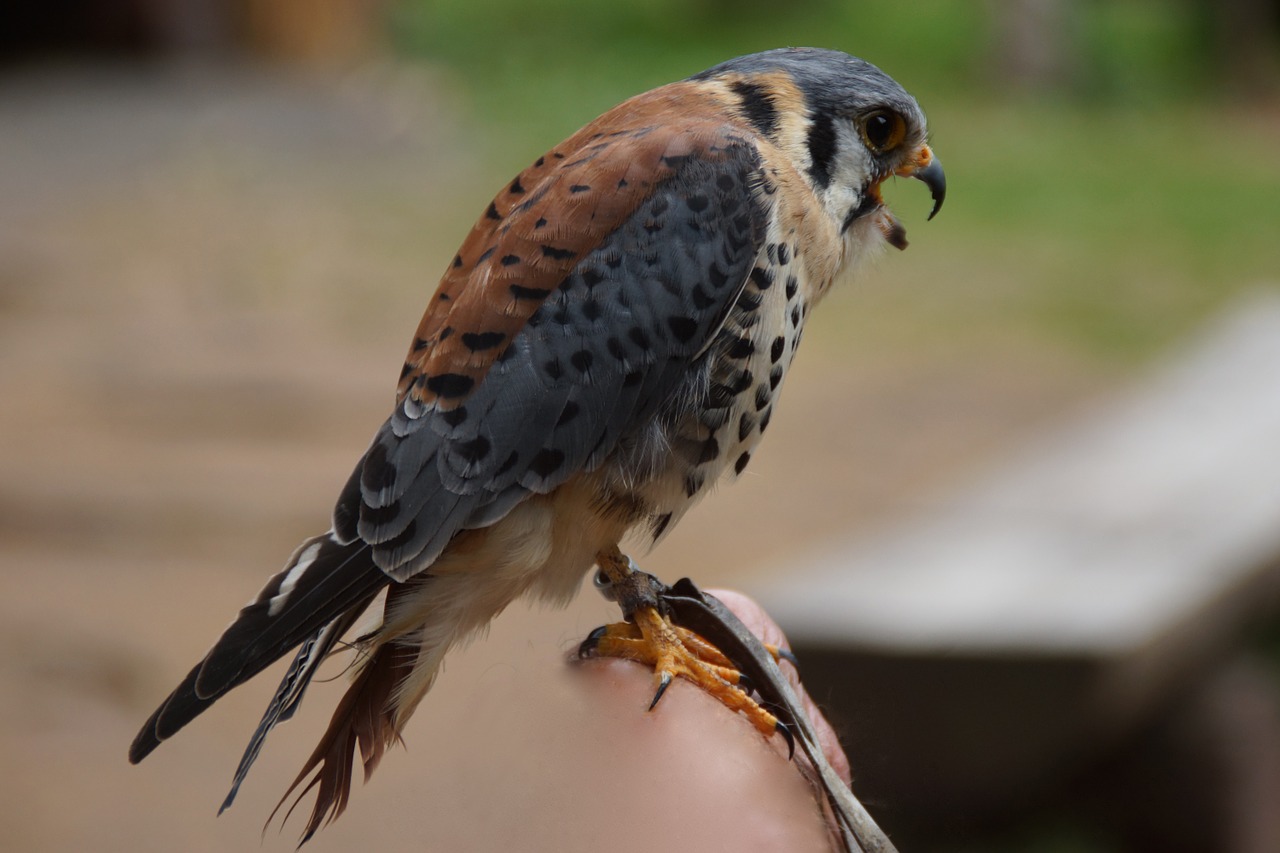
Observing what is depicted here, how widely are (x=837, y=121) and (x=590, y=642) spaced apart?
31.3 inches

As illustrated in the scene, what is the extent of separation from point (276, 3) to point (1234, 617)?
10667 millimetres

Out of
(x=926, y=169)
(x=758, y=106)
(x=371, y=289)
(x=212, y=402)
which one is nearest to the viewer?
(x=758, y=106)

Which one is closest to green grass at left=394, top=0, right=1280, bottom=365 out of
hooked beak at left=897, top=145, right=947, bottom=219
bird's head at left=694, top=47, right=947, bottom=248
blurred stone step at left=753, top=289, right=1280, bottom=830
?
blurred stone step at left=753, top=289, right=1280, bottom=830

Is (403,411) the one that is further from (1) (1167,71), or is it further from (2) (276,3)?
(1) (1167,71)

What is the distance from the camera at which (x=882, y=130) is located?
216 cm

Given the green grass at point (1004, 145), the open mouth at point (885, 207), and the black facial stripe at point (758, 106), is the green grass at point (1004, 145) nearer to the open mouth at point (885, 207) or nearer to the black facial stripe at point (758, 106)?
the open mouth at point (885, 207)

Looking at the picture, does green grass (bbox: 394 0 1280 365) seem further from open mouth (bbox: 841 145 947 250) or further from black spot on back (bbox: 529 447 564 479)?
black spot on back (bbox: 529 447 564 479)

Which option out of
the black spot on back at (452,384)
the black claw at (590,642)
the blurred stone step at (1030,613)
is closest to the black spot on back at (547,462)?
the black spot on back at (452,384)

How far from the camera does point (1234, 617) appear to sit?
497 centimetres

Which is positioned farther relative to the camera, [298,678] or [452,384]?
[452,384]

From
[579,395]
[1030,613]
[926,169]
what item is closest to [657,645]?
[579,395]

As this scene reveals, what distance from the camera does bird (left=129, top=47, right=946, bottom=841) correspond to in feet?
6.35

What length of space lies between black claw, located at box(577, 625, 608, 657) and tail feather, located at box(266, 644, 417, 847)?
0.22 metres

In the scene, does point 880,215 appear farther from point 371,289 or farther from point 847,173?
point 371,289
